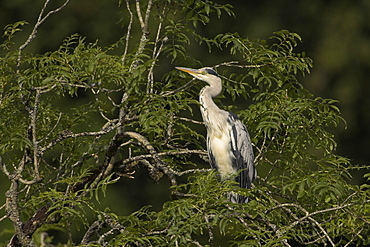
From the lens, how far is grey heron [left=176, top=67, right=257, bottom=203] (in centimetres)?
328

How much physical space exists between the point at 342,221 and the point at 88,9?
4829 millimetres

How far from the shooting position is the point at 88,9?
694 centimetres

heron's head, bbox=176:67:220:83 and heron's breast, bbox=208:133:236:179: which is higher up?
heron's head, bbox=176:67:220:83

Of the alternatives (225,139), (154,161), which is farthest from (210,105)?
(154,161)

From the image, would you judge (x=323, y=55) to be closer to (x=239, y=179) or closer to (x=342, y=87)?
(x=342, y=87)

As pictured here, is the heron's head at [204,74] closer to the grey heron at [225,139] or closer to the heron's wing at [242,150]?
the grey heron at [225,139]

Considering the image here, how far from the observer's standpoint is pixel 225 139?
3.49 metres

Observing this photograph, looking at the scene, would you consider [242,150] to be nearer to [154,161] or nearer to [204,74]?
[204,74]

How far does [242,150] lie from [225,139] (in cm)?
11

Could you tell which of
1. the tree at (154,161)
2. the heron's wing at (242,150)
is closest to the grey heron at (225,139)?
the heron's wing at (242,150)

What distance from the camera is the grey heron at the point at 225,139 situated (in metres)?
3.28

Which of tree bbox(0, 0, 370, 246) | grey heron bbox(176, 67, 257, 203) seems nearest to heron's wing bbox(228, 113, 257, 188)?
grey heron bbox(176, 67, 257, 203)

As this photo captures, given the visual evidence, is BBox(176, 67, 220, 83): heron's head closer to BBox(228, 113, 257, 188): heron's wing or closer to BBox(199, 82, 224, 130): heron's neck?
BBox(199, 82, 224, 130): heron's neck

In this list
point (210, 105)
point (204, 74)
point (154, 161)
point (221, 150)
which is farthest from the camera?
point (221, 150)
